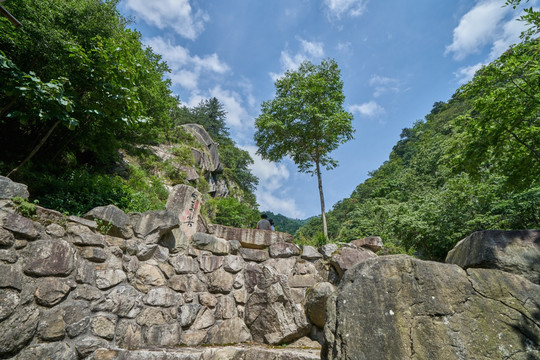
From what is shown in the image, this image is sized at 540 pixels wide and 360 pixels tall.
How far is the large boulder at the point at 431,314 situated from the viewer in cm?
193

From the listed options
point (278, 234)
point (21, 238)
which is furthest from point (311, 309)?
point (21, 238)

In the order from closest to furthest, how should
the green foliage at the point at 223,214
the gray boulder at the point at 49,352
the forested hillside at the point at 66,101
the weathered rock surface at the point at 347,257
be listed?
the gray boulder at the point at 49,352 → the forested hillside at the point at 66,101 → the weathered rock surface at the point at 347,257 → the green foliage at the point at 223,214

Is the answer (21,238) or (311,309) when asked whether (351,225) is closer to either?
(311,309)

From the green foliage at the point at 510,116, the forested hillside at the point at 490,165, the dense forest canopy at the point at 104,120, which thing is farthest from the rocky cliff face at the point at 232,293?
the green foliage at the point at 510,116

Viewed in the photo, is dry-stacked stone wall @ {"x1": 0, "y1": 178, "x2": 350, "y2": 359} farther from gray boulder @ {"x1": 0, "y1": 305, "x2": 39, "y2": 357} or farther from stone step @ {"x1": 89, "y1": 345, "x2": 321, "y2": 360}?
stone step @ {"x1": 89, "y1": 345, "x2": 321, "y2": 360}

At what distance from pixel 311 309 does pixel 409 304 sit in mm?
2398

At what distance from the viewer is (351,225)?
2464cm

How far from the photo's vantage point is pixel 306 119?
9.00 metres

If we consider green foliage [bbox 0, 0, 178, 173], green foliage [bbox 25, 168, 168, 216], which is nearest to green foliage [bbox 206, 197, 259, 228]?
green foliage [bbox 0, 0, 178, 173]

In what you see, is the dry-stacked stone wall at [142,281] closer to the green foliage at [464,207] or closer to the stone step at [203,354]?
the stone step at [203,354]

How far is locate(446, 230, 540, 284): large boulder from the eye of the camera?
2301 mm

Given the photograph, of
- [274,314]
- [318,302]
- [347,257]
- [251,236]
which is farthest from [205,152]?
[318,302]

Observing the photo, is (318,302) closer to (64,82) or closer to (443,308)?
(443,308)

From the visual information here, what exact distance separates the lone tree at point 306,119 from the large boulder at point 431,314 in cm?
612
